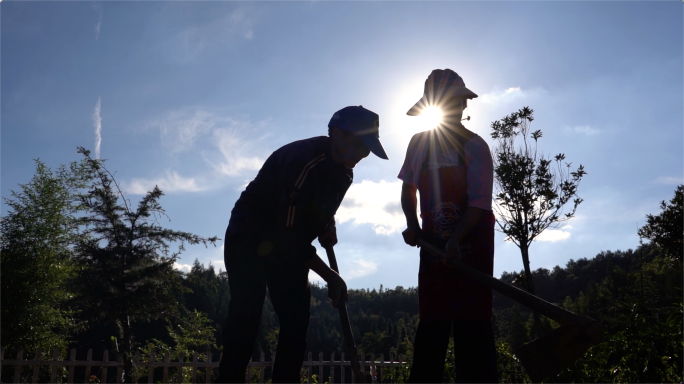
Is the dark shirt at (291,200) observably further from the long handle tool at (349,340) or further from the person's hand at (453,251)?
the person's hand at (453,251)

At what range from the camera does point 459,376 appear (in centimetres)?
200

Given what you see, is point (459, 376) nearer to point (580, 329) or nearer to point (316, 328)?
point (580, 329)

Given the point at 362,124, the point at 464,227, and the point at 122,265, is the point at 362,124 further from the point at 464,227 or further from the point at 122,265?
the point at 122,265

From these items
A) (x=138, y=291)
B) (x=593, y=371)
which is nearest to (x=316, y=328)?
(x=138, y=291)

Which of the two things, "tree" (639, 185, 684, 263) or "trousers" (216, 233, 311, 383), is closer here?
"trousers" (216, 233, 311, 383)

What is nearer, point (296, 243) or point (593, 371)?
point (296, 243)

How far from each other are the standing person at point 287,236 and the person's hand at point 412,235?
0.45m

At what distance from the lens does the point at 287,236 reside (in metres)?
2.29

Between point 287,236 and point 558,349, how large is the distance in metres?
1.41

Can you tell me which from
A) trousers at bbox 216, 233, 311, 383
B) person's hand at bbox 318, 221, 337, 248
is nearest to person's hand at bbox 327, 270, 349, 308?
trousers at bbox 216, 233, 311, 383

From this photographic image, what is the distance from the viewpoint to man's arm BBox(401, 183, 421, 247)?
2453 mm

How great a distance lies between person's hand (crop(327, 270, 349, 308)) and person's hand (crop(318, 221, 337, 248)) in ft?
1.43

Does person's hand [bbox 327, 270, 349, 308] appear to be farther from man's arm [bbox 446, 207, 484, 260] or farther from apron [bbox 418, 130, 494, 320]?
man's arm [bbox 446, 207, 484, 260]

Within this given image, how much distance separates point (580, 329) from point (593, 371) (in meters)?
2.69
